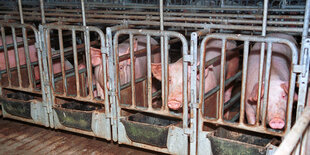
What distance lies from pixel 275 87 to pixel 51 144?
9.78 ft

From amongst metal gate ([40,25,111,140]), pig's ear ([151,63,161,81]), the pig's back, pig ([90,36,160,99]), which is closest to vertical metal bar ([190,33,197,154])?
pig's ear ([151,63,161,81])

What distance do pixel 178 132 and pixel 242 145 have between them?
70 centimetres

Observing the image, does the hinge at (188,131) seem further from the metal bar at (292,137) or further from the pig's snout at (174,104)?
the metal bar at (292,137)

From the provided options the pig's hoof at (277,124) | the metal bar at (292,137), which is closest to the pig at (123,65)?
the pig's hoof at (277,124)

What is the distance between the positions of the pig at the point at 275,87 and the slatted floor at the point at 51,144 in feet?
4.75

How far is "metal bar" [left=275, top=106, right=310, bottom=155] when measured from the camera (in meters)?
1.70

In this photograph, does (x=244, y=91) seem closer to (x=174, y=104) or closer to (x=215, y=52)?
(x=174, y=104)

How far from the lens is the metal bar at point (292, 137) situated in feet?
5.59

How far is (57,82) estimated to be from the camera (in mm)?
4402

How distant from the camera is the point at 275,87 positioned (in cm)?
378

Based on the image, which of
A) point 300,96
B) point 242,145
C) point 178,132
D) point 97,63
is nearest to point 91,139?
point 97,63

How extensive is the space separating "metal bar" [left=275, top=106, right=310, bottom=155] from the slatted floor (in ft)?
8.27

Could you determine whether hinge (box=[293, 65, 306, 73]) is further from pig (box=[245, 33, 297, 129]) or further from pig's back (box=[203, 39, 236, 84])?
pig's back (box=[203, 39, 236, 84])

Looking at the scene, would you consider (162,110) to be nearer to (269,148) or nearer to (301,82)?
(269,148)
